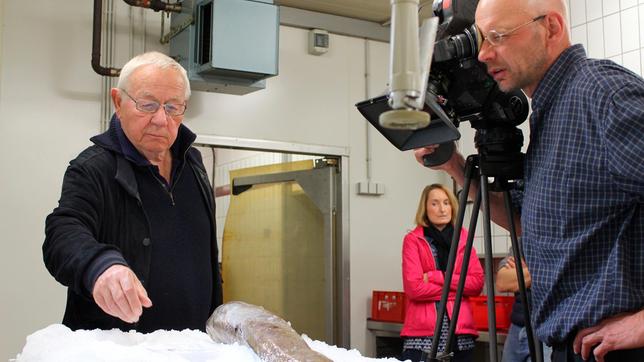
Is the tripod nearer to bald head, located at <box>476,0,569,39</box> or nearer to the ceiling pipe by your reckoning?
bald head, located at <box>476,0,569,39</box>

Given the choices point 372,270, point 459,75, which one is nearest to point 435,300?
point 372,270

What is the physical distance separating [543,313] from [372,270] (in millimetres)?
3620

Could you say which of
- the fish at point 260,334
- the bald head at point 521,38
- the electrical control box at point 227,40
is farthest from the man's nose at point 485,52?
the electrical control box at point 227,40

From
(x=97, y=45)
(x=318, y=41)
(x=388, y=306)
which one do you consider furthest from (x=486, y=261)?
(x=318, y=41)

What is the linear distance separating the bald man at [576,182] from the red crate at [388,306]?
10.3 feet

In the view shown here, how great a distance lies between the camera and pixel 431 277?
3906 millimetres

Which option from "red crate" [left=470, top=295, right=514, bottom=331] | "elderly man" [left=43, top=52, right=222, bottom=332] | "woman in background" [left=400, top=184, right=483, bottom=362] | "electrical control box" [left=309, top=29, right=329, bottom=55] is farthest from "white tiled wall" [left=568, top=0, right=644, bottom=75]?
"elderly man" [left=43, top=52, right=222, bottom=332]

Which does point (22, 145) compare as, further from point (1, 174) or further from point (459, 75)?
point (459, 75)

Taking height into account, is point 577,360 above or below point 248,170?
below

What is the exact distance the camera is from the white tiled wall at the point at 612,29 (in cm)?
348

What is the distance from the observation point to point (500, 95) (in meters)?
1.50

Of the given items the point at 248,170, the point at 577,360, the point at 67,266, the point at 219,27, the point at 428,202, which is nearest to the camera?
the point at 577,360

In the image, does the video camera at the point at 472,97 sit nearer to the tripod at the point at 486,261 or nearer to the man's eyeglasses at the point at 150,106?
the tripod at the point at 486,261

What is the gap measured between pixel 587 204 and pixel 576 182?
0.04 meters
